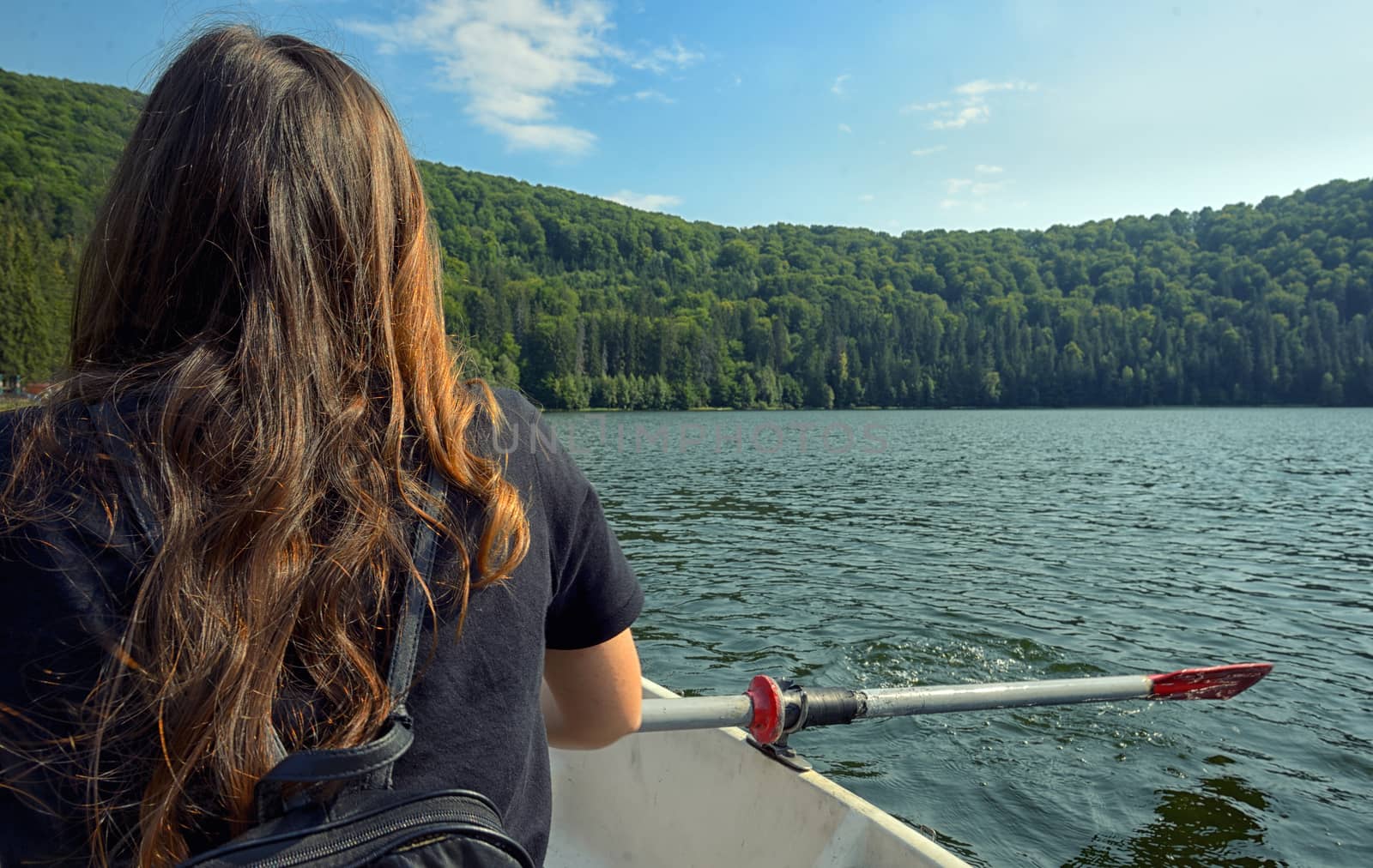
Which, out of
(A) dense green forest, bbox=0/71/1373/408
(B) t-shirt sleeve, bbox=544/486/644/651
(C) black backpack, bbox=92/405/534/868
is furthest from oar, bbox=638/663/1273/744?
(A) dense green forest, bbox=0/71/1373/408

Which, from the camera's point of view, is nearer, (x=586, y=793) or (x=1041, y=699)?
(x=1041, y=699)

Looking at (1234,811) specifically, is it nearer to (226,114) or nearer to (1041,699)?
(1041,699)

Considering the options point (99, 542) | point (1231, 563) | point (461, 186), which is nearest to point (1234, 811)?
point (99, 542)

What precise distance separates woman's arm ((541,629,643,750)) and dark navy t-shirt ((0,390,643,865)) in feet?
0.23

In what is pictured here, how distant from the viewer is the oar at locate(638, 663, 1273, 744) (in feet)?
10.2

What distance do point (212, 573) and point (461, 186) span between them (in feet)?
391

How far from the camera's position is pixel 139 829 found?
0.96m

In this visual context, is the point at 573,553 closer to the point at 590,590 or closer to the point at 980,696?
the point at 590,590

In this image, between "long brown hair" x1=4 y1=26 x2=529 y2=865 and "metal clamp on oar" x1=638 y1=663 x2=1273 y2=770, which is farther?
"metal clamp on oar" x1=638 y1=663 x2=1273 y2=770

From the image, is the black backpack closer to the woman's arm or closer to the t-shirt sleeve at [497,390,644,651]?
the t-shirt sleeve at [497,390,644,651]

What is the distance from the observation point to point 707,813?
3.81m

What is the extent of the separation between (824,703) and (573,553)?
7.78 ft

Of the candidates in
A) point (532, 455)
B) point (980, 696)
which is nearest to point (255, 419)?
point (532, 455)

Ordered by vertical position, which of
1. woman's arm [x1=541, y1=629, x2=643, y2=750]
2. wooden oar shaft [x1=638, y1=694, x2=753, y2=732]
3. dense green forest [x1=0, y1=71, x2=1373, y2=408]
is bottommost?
wooden oar shaft [x1=638, y1=694, x2=753, y2=732]
